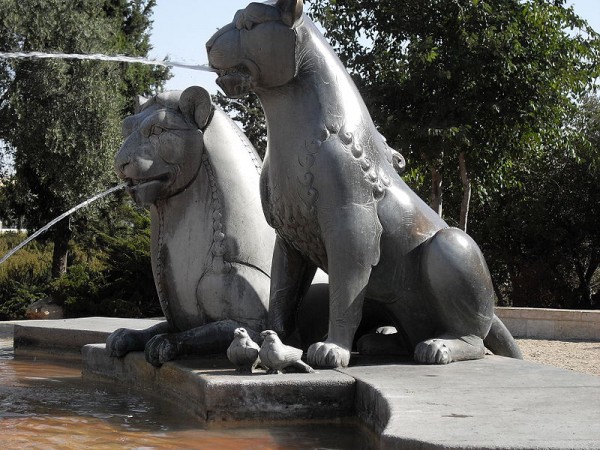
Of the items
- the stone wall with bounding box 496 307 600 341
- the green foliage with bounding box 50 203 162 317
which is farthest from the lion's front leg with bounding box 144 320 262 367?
the green foliage with bounding box 50 203 162 317

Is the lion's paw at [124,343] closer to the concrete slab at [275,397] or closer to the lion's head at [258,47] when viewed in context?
the concrete slab at [275,397]

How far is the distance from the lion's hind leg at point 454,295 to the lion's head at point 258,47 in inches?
44.6

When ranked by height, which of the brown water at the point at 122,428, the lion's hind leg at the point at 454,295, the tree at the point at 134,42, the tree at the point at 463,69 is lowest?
the brown water at the point at 122,428

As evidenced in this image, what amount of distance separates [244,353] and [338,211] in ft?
2.64

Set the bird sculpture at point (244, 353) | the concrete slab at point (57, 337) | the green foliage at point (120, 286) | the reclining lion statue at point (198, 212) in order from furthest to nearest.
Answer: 1. the green foliage at point (120, 286)
2. the concrete slab at point (57, 337)
3. the reclining lion statue at point (198, 212)
4. the bird sculpture at point (244, 353)

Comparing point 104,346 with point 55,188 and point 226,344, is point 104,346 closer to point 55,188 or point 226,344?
point 226,344

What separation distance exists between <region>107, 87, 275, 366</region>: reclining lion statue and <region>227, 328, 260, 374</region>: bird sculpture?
0.66 m

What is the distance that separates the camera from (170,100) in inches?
211

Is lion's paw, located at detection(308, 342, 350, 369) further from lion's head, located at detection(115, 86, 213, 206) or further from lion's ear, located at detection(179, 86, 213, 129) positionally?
lion's ear, located at detection(179, 86, 213, 129)

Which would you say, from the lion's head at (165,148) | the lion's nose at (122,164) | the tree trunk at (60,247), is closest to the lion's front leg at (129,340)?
the lion's head at (165,148)

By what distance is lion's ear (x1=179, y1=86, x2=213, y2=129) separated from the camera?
5.27 metres

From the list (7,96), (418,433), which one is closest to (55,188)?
(7,96)

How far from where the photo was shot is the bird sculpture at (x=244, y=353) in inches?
168

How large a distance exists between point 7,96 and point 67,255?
4.61 meters
